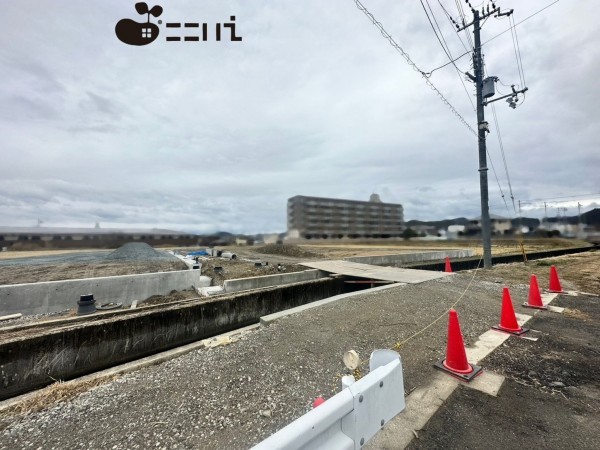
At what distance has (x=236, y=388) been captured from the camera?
10.9ft

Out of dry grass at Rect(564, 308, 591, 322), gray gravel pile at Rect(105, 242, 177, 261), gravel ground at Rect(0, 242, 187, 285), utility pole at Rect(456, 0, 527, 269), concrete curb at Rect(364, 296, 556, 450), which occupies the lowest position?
dry grass at Rect(564, 308, 591, 322)

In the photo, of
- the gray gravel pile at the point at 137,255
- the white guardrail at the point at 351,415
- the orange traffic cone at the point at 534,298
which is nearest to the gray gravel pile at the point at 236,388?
the white guardrail at the point at 351,415

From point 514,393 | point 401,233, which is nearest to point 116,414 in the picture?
point 514,393

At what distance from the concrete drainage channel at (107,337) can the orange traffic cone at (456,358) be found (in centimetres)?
661

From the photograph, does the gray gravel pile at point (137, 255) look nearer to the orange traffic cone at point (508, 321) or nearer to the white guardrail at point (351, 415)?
the orange traffic cone at point (508, 321)

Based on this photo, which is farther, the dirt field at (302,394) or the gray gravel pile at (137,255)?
the gray gravel pile at (137,255)

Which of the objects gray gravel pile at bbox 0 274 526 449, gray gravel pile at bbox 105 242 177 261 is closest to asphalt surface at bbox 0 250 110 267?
gray gravel pile at bbox 105 242 177 261

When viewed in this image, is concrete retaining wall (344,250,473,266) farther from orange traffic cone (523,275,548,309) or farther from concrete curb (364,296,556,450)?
concrete curb (364,296,556,450)

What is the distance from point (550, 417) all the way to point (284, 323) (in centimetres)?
399

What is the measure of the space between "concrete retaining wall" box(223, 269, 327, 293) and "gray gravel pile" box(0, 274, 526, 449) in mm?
7495

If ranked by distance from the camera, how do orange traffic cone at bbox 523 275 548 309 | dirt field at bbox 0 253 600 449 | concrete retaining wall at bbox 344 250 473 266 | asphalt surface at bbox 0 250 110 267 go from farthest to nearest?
1. asphalt surface at bbox 0 250 110 267
2. concrete retaining wall at bbox 344 250 473 266
3. orange traffic cone at bbox 523 275 548 309
4. dirt field at bbox 0 253 600 449

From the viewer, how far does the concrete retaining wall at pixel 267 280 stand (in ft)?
41.1

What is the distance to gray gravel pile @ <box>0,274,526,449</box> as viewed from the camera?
8.65 ft

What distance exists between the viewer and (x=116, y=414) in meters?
2.96
